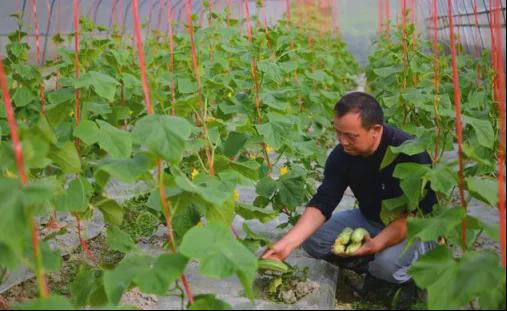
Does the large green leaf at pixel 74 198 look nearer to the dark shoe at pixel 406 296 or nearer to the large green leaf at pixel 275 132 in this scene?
the large green leaf at pixel 275 132

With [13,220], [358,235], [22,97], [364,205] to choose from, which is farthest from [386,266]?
[22,97]

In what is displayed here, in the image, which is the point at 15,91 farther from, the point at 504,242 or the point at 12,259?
the point at 504,242

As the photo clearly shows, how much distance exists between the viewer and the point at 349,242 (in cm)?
295

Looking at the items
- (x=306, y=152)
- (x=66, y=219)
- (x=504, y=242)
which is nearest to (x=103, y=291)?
(x=504, y=242)

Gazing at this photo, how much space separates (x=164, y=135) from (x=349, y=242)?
117 centimetres

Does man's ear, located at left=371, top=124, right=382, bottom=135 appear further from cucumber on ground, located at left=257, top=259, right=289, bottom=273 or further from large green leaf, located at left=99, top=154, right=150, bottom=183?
large green leaf, located at left=99, top=154, right=150, bottom=183

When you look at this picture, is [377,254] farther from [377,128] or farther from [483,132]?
[483,132]

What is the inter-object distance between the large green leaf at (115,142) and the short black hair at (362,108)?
0.89 metres

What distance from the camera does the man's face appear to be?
9.12 ft

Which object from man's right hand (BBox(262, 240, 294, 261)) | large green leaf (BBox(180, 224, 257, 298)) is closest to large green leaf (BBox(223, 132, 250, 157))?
man's right hand (BBox(262, 240, 294, 261))

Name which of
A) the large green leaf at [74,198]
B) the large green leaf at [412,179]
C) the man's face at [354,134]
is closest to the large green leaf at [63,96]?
the large green leaf at [74,198]

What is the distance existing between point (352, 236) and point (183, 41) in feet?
11.8

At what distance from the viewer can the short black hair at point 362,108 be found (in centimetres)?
279

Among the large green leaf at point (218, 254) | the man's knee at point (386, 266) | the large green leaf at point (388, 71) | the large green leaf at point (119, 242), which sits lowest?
the man's knee at point (386, 266)
